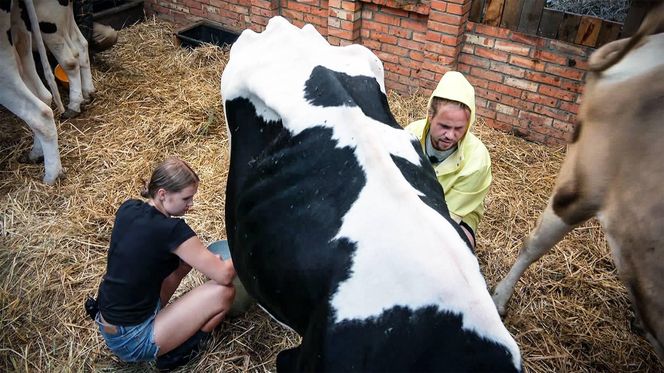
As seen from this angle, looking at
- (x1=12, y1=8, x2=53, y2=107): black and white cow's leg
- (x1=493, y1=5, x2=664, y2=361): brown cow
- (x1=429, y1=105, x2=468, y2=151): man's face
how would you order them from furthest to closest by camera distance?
(x1=12, y1=8, x2=53, y2=107): black and white cow's leg < (x1=429, y1=105, x2=468, y2=151): man's face < (x1=493, y1=5, x2=664, y2=361): brown cow

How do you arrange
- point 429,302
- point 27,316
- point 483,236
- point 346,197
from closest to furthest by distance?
1. point 429,302
2. point 346,197
3. point 27,316
4. point 483,236

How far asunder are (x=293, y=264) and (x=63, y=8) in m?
3.87

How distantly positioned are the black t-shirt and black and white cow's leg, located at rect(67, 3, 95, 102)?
3109mm

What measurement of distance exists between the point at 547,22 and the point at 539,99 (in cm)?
67

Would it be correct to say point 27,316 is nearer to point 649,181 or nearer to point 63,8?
point 63,8

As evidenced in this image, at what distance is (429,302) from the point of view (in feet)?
5.27

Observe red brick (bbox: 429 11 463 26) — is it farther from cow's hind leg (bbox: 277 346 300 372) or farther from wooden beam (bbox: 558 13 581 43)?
cow's hind leg (bbox: 277 346 300 372)

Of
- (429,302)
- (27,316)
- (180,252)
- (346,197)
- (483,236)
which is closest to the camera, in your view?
(429,302)

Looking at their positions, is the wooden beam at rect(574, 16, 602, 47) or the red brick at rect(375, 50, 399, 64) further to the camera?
the red brick at rect(375, 50, 399, 64)

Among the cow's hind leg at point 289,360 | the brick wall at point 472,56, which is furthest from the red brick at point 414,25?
the cow's hind leg at point 289,360

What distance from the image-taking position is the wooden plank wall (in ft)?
14.1

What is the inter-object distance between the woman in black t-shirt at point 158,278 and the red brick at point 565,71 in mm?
3411

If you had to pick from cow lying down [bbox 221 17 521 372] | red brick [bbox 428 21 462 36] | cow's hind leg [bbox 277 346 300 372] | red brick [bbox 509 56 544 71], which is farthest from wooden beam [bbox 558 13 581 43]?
cow's hind leg [bbox 277 346 300 372]

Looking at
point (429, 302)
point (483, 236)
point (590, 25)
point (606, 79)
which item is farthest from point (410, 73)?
point (429, 302)
